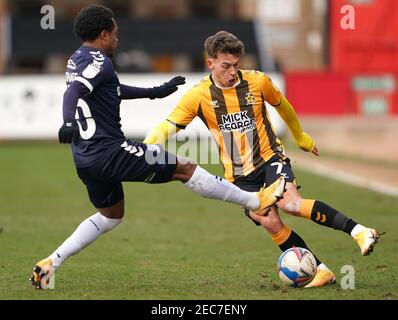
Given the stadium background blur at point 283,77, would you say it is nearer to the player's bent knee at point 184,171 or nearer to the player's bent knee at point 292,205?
the player's bent knee at point 292,205

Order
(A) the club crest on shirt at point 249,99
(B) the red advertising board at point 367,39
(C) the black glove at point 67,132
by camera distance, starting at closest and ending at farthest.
Result: (C) the black glove at point 67,132 → (A) the club crest on shirt at point 249,99 → (B) the red advertising board at point 367,39

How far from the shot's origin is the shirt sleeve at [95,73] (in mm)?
7242

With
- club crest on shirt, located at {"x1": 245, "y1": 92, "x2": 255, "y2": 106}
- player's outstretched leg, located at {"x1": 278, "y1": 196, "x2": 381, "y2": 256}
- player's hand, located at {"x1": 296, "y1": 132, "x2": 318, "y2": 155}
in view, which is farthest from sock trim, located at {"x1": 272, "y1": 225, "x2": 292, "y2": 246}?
club crest on shirt, located at {"x1": 245, "y1": 92, "x2": 255, "y2": 106}

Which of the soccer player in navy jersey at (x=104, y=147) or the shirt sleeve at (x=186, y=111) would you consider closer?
the soccer player in navy jersey at (x=104, y=147)

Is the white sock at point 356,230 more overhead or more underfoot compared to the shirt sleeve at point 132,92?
more underfoot

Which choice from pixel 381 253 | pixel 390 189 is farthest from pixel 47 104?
pixel 381 253

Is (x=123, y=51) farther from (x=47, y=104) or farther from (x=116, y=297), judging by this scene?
(x=116, y=297)

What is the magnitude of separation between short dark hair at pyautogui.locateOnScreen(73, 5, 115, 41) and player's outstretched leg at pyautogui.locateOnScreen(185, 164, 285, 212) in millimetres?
1206

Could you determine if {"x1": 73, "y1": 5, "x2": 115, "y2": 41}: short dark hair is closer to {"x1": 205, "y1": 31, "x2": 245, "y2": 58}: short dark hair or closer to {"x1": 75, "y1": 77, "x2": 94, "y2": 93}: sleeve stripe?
{"x1": 75, "y1": 77, "x2": 94, "y2": 93}: sleeve stripe

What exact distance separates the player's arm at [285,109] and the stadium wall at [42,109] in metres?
18.9

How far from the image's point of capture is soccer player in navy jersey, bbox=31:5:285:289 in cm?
729

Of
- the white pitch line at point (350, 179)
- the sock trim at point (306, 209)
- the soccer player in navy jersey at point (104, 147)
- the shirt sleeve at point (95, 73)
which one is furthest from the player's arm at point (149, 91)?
the white pitch line at point (350, 179)

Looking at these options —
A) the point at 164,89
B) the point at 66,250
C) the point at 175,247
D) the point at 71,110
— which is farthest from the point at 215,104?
the point at 175,247

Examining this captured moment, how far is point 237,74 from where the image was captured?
26.8 feet
